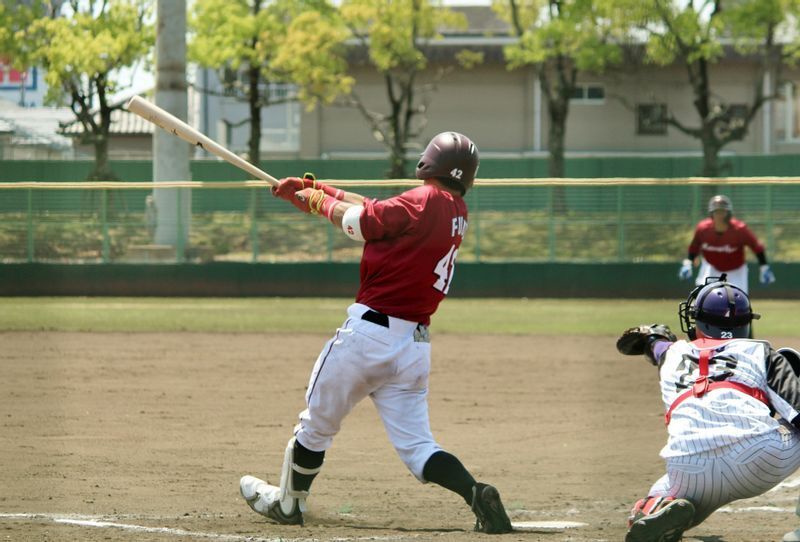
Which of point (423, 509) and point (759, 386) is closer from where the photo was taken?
point (759, 386)

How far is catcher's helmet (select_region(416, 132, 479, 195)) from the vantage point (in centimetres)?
489

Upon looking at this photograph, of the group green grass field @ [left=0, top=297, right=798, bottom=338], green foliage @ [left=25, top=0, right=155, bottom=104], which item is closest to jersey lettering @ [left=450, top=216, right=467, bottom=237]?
green grass field @ [left=0, top=297, right=798, bottom=338]

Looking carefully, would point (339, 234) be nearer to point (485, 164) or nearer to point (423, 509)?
point (485, 164)

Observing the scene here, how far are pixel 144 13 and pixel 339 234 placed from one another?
7777 mm

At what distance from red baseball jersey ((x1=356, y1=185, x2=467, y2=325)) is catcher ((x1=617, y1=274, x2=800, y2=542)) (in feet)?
3.52

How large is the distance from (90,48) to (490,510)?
19780mm

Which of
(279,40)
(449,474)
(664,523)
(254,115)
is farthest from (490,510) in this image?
(254,115)

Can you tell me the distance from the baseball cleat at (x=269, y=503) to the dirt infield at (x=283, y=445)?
0.06m

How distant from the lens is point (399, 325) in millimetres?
4773

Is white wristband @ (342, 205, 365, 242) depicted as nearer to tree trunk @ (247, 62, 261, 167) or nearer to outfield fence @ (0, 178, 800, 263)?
outfield fence @ (0, 178, 800, 263)

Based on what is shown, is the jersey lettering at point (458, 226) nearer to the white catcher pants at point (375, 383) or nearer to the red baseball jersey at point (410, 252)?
the red baseball jersey at point (410, 252)

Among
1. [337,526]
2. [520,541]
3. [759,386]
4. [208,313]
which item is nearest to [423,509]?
[337,526]

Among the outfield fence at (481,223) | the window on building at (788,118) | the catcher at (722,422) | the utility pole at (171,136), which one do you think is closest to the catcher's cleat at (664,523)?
the catcher at (722,422)

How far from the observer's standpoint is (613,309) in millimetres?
17516
